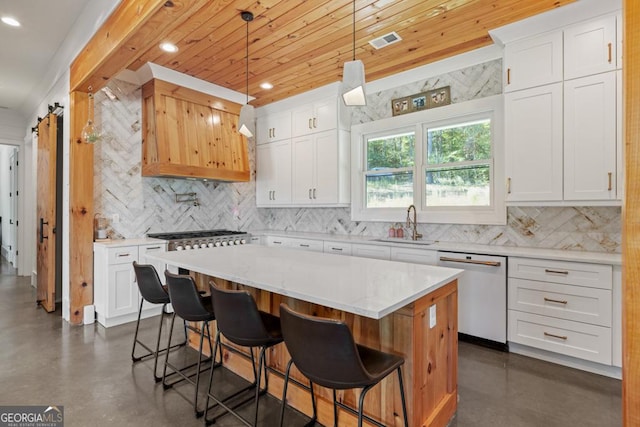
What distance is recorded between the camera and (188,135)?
13.5 ft

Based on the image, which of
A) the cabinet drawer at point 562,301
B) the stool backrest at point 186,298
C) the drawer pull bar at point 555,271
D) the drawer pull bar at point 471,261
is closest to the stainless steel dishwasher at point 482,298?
the drawer pull bar at point 471,261

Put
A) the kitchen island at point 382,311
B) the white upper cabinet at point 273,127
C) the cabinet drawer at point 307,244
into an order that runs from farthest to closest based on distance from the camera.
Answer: the white upper cabinet at point 273,127 < the cabinet drawer at point 307,244 < the kitchen island at point 382,311

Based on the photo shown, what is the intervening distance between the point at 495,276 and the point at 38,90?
655 centimetres

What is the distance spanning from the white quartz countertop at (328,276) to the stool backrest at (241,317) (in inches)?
4.3

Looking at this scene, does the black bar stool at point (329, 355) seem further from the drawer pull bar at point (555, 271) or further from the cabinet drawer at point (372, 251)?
the cabinet drawer at point (372, 251)

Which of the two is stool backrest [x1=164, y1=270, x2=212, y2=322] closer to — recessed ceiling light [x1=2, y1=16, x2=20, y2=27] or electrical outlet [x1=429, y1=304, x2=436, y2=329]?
electrical outlet [x1=429, y1=304, x2=436, y2=329]

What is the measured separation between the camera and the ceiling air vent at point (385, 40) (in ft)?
10.1

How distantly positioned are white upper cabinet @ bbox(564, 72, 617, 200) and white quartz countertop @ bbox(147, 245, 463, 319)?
5.20 feet

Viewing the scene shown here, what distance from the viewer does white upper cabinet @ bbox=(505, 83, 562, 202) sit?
2725 millimetres

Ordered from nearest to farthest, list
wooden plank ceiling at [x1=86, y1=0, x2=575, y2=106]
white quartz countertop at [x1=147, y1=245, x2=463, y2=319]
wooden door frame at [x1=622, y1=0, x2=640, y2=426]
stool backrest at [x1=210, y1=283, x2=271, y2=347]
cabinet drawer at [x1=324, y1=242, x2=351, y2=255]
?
wooden door frame at [x1=622, y1=0, x2=640, y2=426] → white quartz countertop at [x1=147, y1=245, x2=463, y2=319] → stool backrest at [x1=210, y1=283, x2=271, y2=347] → wooden plank ceiling at [x1=86, y1=0, x2=575, y2=106] → cabinet drawer at [x1=324, y1=242, x2=351, y2=255]

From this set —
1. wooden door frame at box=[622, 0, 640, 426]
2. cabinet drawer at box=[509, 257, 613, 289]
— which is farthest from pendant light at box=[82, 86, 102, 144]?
cabinet drawer at box=[509, 257, 613, 289]

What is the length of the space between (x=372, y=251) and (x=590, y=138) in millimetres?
2203

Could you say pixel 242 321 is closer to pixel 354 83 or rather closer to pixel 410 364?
pixel 410 364

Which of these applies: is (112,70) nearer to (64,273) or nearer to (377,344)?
(64,273)
